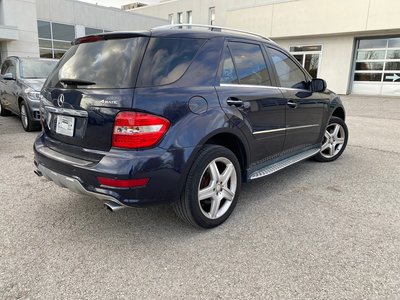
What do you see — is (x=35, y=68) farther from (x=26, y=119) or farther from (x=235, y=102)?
(x=235, y=102)

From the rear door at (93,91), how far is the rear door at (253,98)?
89 cm

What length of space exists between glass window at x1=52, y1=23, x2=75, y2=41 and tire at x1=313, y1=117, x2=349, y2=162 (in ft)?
68.3

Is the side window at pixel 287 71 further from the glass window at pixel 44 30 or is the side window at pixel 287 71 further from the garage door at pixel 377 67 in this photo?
the glass window at pixel 44 30

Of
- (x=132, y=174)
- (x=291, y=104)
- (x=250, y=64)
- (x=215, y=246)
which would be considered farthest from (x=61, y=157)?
(x=291, y=104)

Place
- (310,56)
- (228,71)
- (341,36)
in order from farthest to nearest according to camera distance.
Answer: (310,56), (341,36), (228,71)

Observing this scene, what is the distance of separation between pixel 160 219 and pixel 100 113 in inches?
50.3

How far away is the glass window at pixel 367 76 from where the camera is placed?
57.5 feet

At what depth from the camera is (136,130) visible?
96.8 inches

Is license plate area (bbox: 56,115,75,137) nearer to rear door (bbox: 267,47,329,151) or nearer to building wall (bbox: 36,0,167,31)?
rear door (bbox: 267,47,329,151)

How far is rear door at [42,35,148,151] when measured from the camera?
2.53 meters

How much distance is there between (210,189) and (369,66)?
18272 mm

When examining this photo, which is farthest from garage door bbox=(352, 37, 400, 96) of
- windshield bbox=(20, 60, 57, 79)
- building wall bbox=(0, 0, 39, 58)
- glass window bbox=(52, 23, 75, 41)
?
building wall bbox=(0, 0, 39, 58)

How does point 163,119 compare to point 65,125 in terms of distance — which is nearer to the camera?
point 163,119

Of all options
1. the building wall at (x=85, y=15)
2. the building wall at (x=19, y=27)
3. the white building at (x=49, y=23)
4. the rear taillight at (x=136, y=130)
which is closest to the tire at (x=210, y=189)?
the rear taillight at (x=136, y=130)
